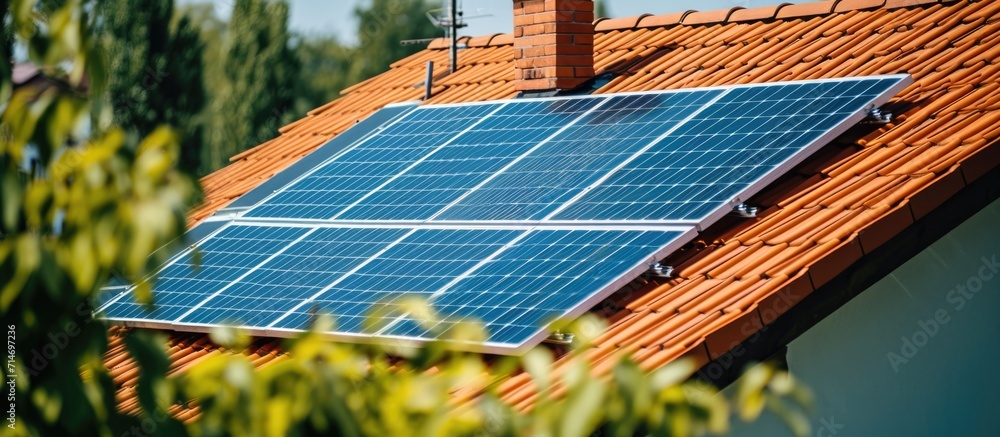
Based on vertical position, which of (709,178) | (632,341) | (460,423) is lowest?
(632,341)

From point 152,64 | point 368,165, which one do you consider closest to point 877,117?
point 368,165

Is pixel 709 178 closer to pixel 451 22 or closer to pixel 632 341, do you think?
pixel 632 341

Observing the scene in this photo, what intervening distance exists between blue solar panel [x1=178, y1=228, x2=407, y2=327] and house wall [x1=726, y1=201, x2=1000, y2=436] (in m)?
3.06

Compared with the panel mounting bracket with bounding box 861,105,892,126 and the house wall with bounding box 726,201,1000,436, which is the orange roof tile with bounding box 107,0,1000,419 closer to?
the panel mounting bracket with bounding box 861,105,892,126

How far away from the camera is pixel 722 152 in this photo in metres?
8.65

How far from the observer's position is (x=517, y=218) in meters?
8.61

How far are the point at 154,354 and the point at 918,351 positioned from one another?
20.6ft

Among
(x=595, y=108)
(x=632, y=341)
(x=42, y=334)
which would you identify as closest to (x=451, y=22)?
(x=595, y=108)

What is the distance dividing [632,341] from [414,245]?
7.23 ft

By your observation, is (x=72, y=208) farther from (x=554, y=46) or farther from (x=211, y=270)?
(x=554, y=46)

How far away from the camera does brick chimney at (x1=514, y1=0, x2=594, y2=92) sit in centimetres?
1217

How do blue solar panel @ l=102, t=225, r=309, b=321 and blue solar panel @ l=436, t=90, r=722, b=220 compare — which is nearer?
blue solar panel @ l=436, t=90, r=722, b=220

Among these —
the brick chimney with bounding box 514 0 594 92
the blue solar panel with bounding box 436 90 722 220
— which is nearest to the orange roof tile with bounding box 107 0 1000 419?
the brick chimney with bounding box 514 0 594 92

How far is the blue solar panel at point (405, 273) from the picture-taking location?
26.0ft
